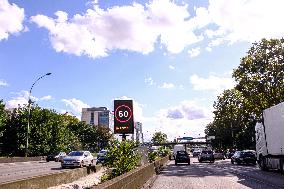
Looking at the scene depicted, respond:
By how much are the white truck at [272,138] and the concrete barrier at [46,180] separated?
1193 centimetres

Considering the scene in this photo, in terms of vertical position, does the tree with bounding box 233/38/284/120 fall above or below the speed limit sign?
above

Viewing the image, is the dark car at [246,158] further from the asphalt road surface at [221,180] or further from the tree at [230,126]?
the tree at [230,126]

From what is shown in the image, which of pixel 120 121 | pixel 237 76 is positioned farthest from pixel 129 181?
pixel 237 76

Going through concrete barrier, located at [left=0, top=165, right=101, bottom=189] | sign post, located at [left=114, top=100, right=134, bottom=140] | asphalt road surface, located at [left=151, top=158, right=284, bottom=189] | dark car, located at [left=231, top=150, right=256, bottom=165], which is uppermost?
sign post, located at [left=114, top=100, right=134, bottom=140]

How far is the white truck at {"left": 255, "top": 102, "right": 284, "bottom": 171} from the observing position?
23.4 m

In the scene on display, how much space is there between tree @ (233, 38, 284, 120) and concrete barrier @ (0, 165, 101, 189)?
84.3 feet

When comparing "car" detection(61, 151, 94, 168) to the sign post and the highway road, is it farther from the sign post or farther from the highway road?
the sign post

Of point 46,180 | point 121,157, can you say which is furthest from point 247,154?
point 46,180

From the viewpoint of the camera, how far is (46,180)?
57.1ft

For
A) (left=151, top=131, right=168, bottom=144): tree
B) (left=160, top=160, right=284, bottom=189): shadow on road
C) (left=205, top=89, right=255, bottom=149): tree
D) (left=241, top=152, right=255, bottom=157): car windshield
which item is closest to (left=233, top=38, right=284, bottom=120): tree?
(left=241, top=152, right=255, bottom=157): car windshield

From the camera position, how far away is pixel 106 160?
67.0 feet

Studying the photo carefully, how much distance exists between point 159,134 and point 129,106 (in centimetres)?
13648

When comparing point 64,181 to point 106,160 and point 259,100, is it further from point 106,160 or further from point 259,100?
point 259,100

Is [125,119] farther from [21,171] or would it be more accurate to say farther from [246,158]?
[246,158]
